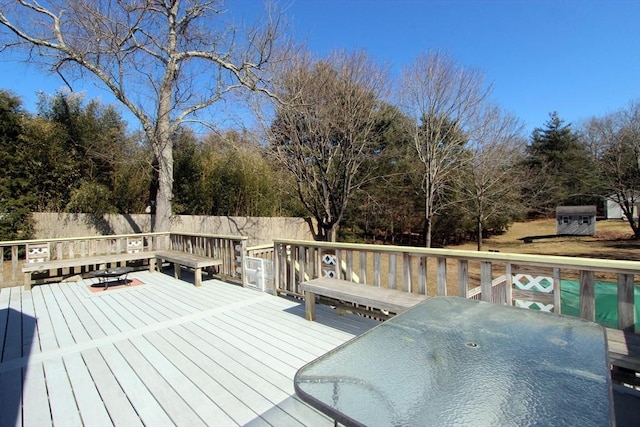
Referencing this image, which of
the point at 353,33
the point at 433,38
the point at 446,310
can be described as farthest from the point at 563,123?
the point at 446,310

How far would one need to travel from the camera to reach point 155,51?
7145mm

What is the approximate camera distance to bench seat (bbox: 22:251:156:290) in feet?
15.5

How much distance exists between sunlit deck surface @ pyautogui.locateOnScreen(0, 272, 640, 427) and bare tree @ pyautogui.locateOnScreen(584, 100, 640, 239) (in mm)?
16623

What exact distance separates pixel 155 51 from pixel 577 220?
70.2 ft

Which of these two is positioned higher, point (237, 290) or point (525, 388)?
point (525, 388)

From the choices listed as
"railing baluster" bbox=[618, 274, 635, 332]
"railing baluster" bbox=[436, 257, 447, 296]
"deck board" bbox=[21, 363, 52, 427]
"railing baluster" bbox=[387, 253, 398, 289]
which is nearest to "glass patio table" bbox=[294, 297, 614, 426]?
"railing baluster" bbox=[618, 274, 635, 332]

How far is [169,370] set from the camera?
91.7 inches

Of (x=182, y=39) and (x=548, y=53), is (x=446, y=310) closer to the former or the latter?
(x=182, y=39)

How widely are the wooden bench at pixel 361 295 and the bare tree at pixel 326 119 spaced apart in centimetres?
566

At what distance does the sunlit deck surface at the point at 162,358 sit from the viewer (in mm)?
1821

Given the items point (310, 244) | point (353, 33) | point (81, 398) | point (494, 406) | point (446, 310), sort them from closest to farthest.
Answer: point (494, 406) < point (446, 310) < point (81, 398) < point (310, 244) < point (353, 33)

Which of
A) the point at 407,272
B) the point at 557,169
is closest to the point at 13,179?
the point at 407,272

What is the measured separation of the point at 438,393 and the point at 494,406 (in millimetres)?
159

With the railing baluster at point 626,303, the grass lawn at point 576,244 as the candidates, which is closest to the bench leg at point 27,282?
the railing baluster at point 626,303
